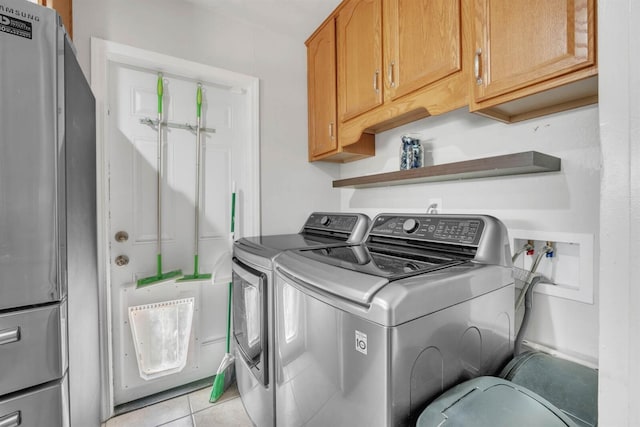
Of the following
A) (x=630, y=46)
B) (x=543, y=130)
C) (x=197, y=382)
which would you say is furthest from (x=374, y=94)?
(x=197, y=382)

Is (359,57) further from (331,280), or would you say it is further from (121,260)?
(121,260)

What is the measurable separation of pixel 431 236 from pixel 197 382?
1.84 meters

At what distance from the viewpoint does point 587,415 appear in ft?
2.82

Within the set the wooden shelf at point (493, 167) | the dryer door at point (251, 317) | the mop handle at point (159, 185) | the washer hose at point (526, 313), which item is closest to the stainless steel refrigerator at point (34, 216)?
the dryer door at point (251, 317)

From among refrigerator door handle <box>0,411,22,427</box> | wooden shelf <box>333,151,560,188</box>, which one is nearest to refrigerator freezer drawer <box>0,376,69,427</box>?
refrigerator door handle <box>0,411,22,427</box>

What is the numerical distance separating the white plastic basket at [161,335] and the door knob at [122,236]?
0.42 metres

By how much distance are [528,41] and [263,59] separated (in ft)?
5.77

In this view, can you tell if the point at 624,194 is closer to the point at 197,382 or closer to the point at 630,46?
the point at 630,46

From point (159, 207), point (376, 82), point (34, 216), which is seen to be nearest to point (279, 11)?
point (376, 82)

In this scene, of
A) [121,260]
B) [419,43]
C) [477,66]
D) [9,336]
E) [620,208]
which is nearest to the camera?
[620,208]

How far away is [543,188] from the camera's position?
122cm

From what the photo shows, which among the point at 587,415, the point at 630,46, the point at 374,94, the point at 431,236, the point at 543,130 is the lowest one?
the point at 587,415

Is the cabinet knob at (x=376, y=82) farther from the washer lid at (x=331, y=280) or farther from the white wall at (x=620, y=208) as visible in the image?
the white wall at (x=620, y=208)

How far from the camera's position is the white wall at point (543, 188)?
3.60ft
